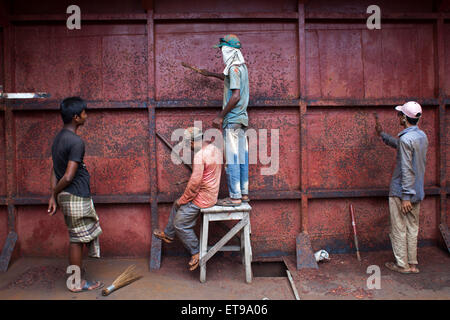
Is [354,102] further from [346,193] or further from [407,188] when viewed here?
[407,188]

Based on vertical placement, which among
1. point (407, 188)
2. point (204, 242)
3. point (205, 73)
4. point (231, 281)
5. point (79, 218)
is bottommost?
point (231, 281)

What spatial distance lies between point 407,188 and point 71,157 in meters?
3.71

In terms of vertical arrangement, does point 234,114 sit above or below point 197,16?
below

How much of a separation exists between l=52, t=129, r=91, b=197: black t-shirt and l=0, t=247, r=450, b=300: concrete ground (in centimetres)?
115

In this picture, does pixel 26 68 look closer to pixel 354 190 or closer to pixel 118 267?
pixel 118 267

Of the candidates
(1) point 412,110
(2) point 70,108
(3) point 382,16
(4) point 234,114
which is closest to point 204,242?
(4) point 234,114

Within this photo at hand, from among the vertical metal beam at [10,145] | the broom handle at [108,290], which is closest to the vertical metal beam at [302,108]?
the broom handle at [108,290]

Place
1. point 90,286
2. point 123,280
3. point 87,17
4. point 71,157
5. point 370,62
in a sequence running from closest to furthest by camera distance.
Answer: point 71,157, point 90,286, point 123,280, point 87,17, point 370,62

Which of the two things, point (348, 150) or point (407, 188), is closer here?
point (407, 188)

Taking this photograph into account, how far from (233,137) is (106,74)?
2.00 m

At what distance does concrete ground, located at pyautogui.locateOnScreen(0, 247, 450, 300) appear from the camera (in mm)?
3641

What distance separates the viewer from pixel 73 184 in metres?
3.56

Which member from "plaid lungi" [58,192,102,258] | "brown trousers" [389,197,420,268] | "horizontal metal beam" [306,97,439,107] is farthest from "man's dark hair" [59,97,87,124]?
"brown trousers" [389,197,420,268]

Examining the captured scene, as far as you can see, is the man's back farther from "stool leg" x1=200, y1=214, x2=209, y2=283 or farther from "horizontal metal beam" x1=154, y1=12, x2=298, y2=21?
"stool leg" x1=200, y1=214, x2=209, y2=283
